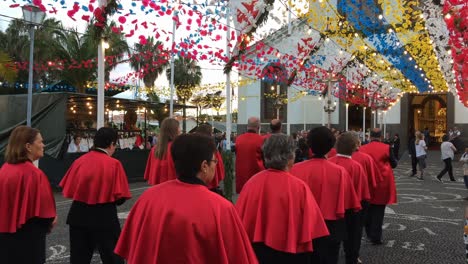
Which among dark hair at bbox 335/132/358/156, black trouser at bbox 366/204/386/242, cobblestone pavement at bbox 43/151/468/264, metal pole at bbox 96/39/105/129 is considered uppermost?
metal pole at bbox 96/39/105/129

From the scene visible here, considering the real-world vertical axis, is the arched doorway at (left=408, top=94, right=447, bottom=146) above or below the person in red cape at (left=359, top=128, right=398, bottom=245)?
above

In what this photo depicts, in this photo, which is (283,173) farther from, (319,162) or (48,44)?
(48,44)

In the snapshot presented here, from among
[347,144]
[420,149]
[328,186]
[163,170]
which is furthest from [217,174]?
[420,149]

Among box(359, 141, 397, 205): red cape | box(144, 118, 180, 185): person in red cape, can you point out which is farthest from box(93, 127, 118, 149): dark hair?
box(359, 141, 397, 205): red cape

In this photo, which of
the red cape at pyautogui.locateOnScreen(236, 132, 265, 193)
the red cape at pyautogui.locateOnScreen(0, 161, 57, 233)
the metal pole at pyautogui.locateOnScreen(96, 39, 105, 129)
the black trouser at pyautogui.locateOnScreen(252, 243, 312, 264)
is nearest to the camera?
the black trouser at pyautogui.locateOnScreen(252, 243, 312, 264)

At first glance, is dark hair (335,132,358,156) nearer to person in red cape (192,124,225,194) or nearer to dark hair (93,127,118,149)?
person in red cape (192,124,225,194)

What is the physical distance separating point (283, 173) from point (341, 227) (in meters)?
1.45

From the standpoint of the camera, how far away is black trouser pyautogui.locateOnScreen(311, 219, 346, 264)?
420cm

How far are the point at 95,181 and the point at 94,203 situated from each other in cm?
21

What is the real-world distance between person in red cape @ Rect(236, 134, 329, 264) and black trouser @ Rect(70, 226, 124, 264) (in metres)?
1.63

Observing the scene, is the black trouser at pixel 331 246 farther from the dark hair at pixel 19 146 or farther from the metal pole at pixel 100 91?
the metal pole at pixel 100 91

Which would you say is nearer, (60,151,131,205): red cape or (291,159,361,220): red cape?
(291,159,361,220): red cape

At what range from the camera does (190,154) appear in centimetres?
230

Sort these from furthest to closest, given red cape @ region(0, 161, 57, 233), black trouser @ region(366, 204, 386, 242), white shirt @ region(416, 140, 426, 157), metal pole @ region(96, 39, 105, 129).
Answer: white shirt @ region(416, 140, 426, 157)
metal pole @ region(96, 39, 105, 129)
black trouser @ region(366, 204, 386, 242)
red cape @ region(0, 161, 57, 233)
